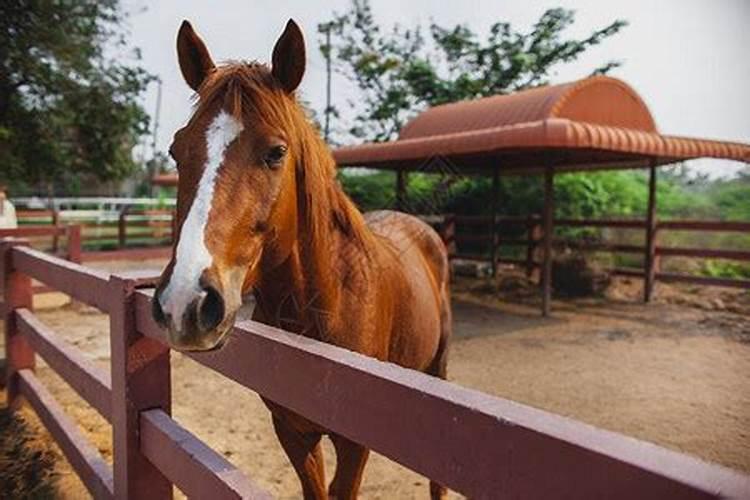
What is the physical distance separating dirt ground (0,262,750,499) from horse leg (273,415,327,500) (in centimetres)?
97

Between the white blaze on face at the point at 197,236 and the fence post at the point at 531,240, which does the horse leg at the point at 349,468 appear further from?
the fence post at the point at 531,240

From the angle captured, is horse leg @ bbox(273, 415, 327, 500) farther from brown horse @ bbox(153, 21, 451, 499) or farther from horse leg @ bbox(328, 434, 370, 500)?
A: horse leg @ bbox(328, 434, 370, 500)

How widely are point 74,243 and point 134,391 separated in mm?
7591

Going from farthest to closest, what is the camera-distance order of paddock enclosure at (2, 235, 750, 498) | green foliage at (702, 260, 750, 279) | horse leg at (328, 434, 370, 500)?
green foliage at (702, 260, 750, 279) < horse leg at (328, 434, 370, 500) < paddock enclosure at (2, 235, 750, 498)

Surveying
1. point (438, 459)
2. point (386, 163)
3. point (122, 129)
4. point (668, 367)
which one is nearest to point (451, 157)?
point (386, 163)

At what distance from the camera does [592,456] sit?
2.20 feet

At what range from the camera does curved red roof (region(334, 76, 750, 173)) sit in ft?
23.8

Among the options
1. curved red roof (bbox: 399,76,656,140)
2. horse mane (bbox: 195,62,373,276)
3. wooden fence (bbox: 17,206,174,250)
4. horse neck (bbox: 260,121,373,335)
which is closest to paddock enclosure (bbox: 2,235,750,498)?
horse neck (bbox: 260,121,373,335)

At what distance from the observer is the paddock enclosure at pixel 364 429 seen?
661mm

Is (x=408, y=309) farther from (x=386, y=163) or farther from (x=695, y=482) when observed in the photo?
(x=386, y=163)

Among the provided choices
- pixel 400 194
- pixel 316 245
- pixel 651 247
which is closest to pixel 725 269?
pixel 651 247

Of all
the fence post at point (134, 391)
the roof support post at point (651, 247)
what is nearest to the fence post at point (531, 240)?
the roof support post at point (651, 247)

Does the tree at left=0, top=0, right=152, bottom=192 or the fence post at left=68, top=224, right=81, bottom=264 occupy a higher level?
the tree at left=0, top=0, right=152, bottom=192

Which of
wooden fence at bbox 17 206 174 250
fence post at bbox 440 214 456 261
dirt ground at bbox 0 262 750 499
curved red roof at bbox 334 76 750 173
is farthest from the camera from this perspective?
wooden fence at bbox 17 206 174 250
